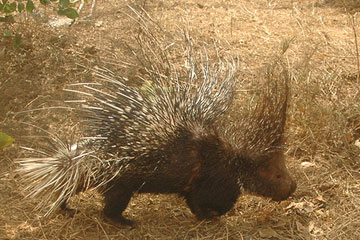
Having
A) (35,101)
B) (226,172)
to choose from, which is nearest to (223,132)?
(226,172)

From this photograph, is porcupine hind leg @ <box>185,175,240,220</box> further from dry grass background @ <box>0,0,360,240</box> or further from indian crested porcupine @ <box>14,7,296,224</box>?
dry grass background @ <box>0,0,360,240</box>

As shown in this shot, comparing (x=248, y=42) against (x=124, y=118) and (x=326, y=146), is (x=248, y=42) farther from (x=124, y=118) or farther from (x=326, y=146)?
(x=124, y=118)

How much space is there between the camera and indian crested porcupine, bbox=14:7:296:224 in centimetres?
261

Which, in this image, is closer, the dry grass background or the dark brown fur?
the dark brown fur

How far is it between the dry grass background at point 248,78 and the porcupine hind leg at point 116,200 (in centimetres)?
11

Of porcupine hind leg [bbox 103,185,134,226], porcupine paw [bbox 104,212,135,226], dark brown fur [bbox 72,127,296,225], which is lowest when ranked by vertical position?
porcupine paw [bbox 104,212,135,226]

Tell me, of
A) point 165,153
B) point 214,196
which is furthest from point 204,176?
point 165,153

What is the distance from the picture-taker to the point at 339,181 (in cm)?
321

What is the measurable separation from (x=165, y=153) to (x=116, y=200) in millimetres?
401

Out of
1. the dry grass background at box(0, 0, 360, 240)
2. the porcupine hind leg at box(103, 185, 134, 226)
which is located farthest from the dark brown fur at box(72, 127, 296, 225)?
the dry grass background at box(0, 0, 360, 240)

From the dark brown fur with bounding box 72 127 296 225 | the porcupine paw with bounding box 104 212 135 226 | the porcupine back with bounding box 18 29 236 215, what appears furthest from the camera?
the porcupine paw with bounding box 104 212 135 226

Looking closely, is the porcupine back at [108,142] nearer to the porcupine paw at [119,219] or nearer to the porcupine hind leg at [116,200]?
the porcupine hind leg at [116,200]

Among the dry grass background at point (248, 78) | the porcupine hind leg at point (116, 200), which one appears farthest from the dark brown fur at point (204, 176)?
the dry grass background at point (248, 78)

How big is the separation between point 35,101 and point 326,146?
231cm
